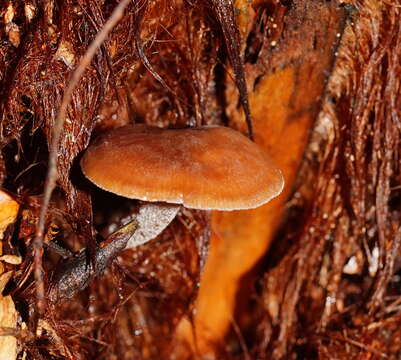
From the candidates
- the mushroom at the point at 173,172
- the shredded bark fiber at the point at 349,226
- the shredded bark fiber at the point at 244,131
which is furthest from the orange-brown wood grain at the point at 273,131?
the mushroom at the point at 173,172

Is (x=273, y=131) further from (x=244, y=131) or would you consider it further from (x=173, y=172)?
(x=173, y=172)

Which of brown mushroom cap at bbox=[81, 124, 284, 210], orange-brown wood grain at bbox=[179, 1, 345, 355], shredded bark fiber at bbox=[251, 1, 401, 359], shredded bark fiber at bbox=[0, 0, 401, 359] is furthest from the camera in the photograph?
shredded bark fiber at bbox=[251, 1, 401, 359]

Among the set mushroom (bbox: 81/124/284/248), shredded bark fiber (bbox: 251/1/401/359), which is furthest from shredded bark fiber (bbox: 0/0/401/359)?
mushroom (bbox: 81/124/284/248)

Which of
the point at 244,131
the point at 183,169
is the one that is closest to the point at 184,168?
the point at 183,169

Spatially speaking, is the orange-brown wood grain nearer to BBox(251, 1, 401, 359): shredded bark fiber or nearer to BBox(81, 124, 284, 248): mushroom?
BBox(251, 1, 401, 359): shredded bark fiber

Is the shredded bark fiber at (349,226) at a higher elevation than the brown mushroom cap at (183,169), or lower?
lower

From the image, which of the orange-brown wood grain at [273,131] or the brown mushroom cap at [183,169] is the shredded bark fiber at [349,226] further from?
the brown mushroom cap at [183,169]

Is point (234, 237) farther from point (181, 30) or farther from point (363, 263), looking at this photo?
point (181, 30)

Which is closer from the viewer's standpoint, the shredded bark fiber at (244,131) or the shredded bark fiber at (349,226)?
the shredded bark fiber at (244,131)
